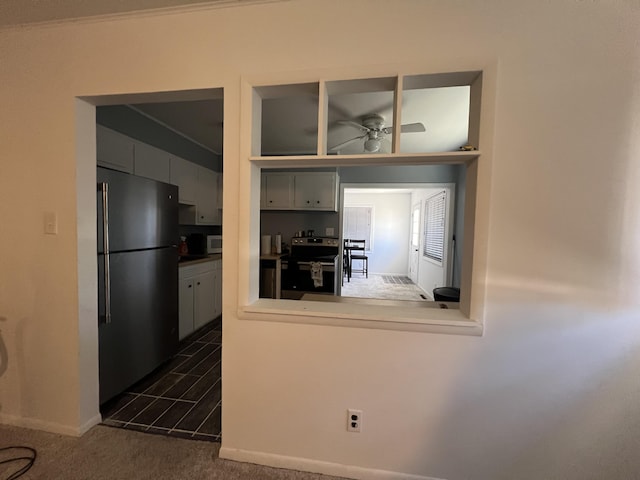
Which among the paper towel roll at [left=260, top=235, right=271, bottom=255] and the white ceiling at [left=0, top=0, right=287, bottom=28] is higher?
the white ceiling at [left=0, top=0, right=287, bottom=28]

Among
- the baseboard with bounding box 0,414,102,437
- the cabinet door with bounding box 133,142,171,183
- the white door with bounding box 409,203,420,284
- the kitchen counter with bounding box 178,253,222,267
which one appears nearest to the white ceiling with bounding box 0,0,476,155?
the cabinet door with bounding box 133,142,171,183

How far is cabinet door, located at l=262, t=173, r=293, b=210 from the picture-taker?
4.20 meters

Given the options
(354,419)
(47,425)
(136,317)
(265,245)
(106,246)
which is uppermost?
(106,246)

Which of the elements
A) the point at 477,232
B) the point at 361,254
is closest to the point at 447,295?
the point at 477,232

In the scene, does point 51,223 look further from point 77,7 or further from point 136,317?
point 77,7

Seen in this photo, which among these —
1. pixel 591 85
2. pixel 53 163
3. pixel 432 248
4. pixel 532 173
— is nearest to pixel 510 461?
pixel 532 173

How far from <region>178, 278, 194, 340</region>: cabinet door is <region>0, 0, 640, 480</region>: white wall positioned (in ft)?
3.90

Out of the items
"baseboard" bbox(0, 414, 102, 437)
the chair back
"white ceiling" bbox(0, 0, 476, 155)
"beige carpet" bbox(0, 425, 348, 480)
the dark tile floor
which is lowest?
the dark tile floor

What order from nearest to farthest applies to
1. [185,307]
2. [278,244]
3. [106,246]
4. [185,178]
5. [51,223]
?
1. [51,223]
2. [106,246]
3. [185,307]
4. [185,178]
5. [278,244]

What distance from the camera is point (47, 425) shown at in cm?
165

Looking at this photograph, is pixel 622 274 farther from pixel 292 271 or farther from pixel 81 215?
pixel 292 271

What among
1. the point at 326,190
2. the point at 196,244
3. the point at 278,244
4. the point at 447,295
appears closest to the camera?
the point at 447,295

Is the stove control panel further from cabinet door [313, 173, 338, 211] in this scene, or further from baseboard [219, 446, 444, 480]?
baseboard [219, 446, 444, 480]

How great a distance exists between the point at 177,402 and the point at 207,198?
2755 millimetres
